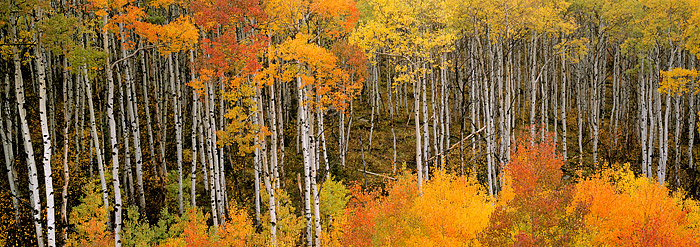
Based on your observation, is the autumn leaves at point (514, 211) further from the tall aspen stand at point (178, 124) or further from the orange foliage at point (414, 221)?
the tall aspen stand at point (178, 124)

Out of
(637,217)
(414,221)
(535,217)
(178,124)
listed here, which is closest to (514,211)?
(535,217)

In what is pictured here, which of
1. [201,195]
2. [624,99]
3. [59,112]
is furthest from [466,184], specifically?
[59,112]

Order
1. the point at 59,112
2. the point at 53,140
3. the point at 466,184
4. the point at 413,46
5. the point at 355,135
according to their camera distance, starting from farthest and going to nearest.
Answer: the point at 355,135 → the point at 59,112 → the point at 466,184 → the point at 53,140 → the point at 413,46

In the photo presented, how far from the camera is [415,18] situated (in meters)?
18.4

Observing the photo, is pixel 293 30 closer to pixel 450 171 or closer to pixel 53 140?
pixel 53 140

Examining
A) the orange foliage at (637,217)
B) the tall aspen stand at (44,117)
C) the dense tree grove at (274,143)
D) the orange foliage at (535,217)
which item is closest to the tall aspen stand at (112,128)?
the dense tree grove at (274,143)

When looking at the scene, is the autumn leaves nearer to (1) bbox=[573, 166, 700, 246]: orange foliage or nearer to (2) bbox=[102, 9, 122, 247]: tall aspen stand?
(1) bbox=[573, 166, 700, 246]: orange foliage

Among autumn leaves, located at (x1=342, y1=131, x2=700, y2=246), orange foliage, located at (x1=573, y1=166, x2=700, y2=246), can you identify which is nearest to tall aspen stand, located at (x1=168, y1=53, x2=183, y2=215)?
autumn leaves, located at (x1=342, y1=131, x2=700, y2=246)

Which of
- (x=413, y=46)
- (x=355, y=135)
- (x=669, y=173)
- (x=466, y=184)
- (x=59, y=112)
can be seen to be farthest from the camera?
(x=355, y=135)

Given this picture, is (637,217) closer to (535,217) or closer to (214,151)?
(535,217)

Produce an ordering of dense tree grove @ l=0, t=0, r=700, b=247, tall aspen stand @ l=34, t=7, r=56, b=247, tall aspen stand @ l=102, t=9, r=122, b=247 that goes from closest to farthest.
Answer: tall aspen stand @ l=34, t=7, r=56, b=247 → tall aspen stand @ l=102, t=9, r=122, b=247 → dense tree grove @ l=0, t=0, r=700, b=247

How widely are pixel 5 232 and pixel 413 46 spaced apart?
17370 millimetres

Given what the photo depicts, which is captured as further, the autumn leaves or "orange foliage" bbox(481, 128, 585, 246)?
the autumn leaves

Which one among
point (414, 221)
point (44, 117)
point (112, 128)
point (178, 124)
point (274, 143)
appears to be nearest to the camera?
point (44, 117)
